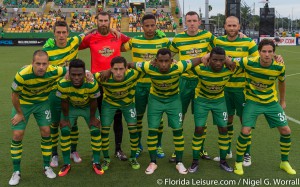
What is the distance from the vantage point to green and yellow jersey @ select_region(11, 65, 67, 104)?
4840mm

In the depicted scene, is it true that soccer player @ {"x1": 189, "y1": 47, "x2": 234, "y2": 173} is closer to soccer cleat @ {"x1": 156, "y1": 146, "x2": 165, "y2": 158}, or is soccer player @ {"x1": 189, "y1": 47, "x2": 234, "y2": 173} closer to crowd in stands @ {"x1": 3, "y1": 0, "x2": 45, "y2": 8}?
soccer cleat @ {"x1": 156, "y1": 146, "x2": 165, "y2": 158}

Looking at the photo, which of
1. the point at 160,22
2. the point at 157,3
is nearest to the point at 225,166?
the point at 160,22

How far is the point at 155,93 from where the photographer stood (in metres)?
5.52

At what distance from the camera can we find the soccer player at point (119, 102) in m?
5.33

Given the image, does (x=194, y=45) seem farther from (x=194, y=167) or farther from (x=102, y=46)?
(x=194, y=167)

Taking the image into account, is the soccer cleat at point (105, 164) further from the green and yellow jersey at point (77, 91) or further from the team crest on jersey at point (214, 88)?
the team crest on jersey at point (214, 88)

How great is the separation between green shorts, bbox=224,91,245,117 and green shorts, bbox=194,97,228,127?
0.35m

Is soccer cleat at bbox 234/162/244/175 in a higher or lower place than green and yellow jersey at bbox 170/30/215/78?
lower

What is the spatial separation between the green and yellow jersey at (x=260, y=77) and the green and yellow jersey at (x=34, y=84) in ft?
8.61

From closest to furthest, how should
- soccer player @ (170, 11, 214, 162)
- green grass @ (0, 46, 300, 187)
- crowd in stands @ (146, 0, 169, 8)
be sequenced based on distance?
1. green grass @ (0, 46, 300, 187)
2. soccer player @ (170, 11, 214, 162)
3. crowd in stands @ (146, 0, 169, 8)

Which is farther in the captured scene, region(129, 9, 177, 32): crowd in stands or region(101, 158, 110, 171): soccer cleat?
region(129, 9, 177, 32): crowd in stands

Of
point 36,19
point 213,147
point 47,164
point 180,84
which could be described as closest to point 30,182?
point 47,164

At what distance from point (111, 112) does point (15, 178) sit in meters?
1.66

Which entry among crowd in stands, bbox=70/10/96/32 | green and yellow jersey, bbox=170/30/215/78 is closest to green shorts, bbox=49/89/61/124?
green and yellow jersey, bbox=170/30/215/78
